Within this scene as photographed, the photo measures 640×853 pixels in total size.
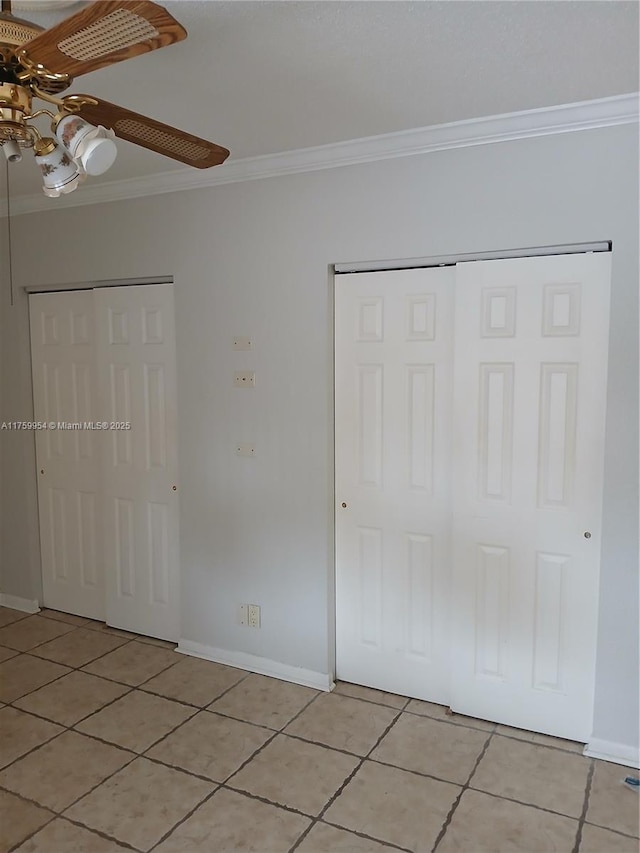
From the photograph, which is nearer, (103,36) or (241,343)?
(103,36)

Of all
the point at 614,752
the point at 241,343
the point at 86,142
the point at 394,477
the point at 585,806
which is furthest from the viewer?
the point at 241,343

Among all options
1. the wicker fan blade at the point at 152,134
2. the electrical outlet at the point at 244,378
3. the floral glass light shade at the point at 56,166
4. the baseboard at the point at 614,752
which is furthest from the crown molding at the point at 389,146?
the baseboard at the point at 614,752

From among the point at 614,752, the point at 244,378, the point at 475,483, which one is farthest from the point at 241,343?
the point at 614,752

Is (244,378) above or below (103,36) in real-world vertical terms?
below

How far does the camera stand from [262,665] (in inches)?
130

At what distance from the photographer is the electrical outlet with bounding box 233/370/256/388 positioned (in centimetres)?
319

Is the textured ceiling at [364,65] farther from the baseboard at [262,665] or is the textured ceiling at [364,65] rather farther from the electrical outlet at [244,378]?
the baseboard at [262,665]

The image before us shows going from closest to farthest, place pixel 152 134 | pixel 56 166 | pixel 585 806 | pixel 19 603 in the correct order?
1. pixel 56 166
2. pixel 152 134
3. pixel 585 806
4. pixel 19 603

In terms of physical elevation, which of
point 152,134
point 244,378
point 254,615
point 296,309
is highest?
point 152,134

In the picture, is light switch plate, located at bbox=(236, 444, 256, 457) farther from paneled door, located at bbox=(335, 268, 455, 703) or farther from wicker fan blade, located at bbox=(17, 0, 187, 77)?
wicker fan blade, located at bbox=(17, 0, 187, 77)

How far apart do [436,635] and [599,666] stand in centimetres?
70

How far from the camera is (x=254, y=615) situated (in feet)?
10.8

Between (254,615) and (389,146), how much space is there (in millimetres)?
2266

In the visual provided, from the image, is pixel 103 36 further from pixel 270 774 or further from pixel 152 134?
pixel 270 774
